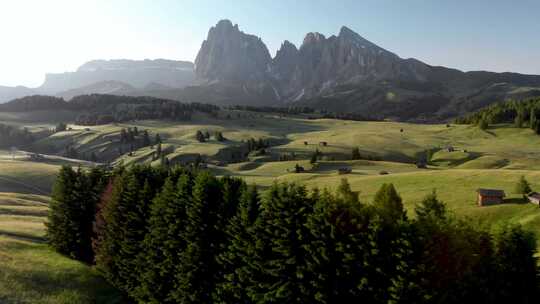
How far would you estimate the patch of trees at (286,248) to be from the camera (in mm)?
34438

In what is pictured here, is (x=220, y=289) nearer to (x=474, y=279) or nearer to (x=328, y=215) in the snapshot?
(x=328, y=215)

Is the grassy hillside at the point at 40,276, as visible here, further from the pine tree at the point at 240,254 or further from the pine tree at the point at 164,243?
the pine tree at the point at 240,254

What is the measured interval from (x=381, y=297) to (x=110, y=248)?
35.2m

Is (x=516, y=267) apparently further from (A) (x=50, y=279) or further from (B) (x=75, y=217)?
(B) (x=75, y=217)

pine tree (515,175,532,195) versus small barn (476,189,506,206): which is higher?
pine tree (515,175,532,195)

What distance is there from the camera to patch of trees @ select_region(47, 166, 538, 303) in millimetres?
34438

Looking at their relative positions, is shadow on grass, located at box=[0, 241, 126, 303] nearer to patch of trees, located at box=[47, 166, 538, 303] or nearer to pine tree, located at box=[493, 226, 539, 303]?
patch of trees, located at box=[47, 166, 538, 303]

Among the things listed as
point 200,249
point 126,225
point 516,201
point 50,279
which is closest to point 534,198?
point 516,201

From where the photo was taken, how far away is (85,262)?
63.9 meters

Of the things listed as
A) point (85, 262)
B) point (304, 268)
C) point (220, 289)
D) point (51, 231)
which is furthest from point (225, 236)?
point (51, 231)

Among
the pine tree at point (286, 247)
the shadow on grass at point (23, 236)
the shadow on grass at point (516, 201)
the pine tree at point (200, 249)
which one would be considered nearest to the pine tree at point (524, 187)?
the shadow on grass at point (516, 201)

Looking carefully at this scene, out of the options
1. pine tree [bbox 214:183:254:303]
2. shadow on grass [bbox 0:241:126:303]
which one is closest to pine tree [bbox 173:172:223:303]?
pine tree [bbox 214:183:254:303]

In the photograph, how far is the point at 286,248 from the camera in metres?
40.6

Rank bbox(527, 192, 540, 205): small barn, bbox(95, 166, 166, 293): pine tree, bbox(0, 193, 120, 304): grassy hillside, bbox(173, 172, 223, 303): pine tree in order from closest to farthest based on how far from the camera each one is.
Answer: bbox(173, 172, 223, 303): pine tree, bbox(0, 193, 120, 304): grassy hillside, bbox(95, 166, 166, 293): pine tree, bbox(527, 192, 540, 205): small barn
